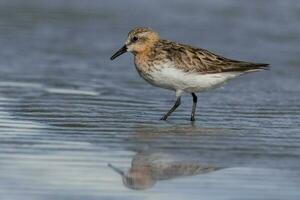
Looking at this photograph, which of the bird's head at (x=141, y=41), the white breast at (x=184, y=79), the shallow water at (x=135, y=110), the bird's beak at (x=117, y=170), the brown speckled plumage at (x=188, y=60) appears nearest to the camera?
the shallow water at (x=135, y=110)

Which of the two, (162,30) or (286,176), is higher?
(286,176)

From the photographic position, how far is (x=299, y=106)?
1240 cm

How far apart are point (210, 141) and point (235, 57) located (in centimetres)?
686

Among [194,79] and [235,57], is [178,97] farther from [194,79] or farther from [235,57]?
[235,57]

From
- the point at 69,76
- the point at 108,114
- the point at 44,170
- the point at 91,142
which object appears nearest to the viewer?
the point at 44,170

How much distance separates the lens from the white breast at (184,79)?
38.3ft

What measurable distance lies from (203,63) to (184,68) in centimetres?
28

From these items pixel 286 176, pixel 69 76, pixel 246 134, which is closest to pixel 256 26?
pixel 69 76

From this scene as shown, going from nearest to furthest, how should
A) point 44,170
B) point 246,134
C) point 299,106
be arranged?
point 44,170 → point 246,134 → point 299,106

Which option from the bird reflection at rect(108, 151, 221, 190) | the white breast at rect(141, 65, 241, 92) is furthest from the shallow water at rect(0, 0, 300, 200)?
the white breast at rect(141, 65, 241, 92)

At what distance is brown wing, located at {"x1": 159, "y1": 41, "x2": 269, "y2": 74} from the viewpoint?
1179cm

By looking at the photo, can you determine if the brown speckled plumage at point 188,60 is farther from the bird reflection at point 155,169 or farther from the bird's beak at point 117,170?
the bird's beak at point 117,170

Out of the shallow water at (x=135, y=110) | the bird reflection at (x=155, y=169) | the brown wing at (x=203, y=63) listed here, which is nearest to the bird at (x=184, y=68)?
the brown wing at (x=203, y=63)

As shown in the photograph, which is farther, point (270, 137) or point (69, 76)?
point (69, 76)
